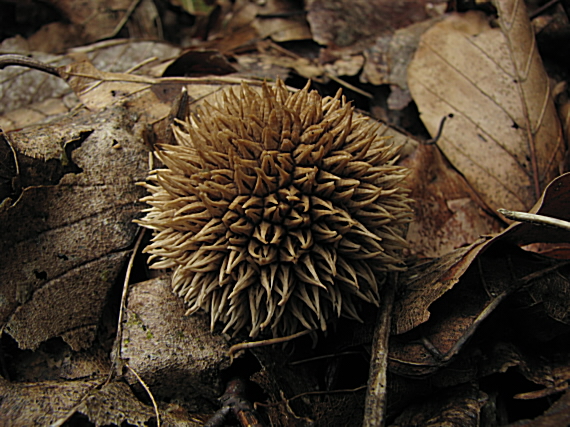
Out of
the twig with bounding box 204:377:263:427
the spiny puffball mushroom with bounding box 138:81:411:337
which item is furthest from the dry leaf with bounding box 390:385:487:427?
the twig with bounding box 204:377:263:427

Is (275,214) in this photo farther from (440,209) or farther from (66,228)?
(440,209)

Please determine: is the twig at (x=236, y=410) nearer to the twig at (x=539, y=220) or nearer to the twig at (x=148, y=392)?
the twig at (x=148, y=392)

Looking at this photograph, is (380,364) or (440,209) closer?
(380,364)

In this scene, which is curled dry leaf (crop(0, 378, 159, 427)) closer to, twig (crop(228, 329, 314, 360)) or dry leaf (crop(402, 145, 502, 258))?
twig (crop(228, 329, 314, 360))

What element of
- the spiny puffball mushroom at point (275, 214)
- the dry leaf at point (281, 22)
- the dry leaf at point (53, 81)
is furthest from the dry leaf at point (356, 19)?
the spiny puffball mushroom at point (275, 214)

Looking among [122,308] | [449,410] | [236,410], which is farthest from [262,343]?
[449,410]
